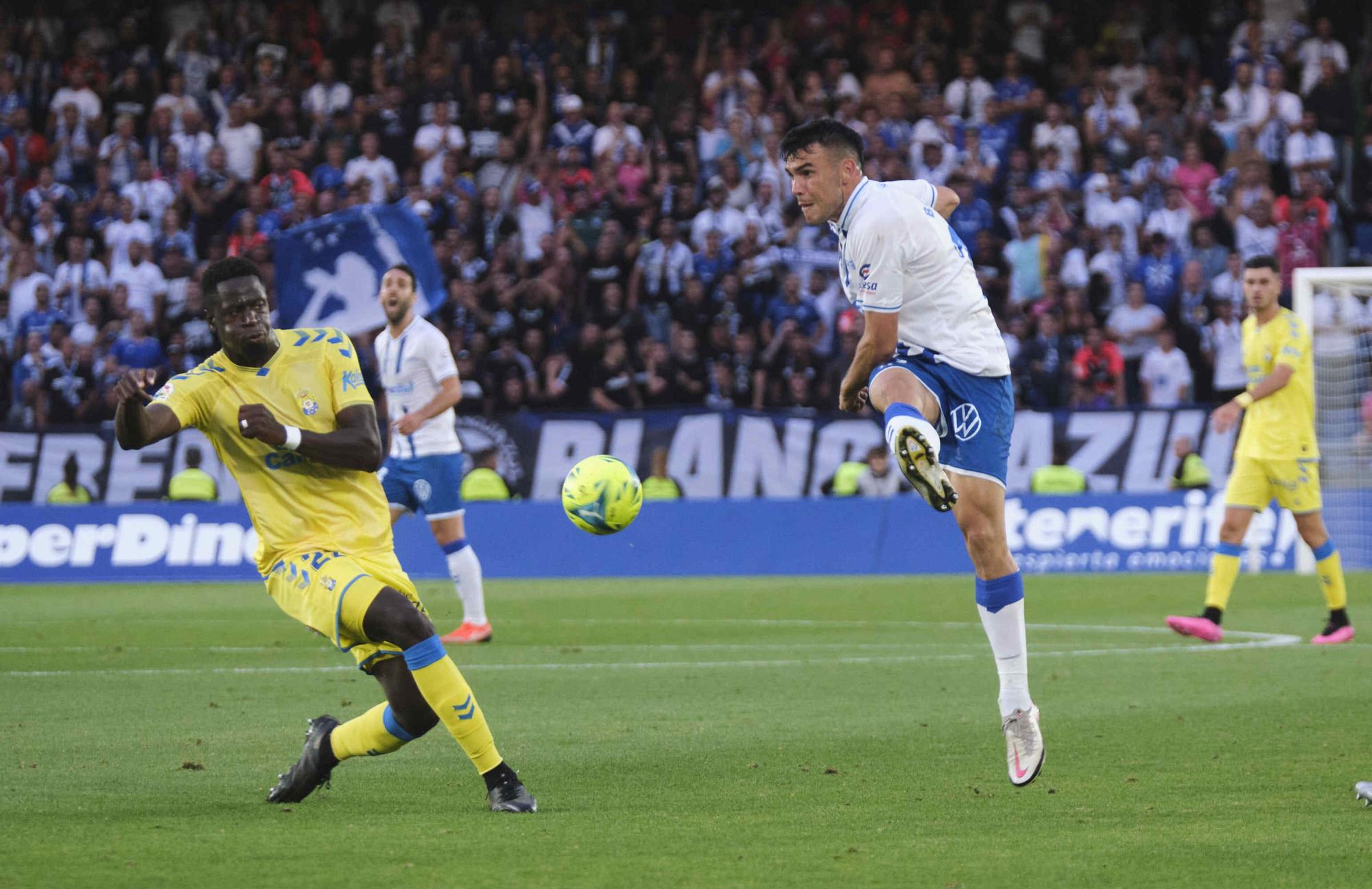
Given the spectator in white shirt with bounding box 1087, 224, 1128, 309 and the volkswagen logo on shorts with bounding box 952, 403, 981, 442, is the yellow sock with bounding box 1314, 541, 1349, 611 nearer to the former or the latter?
the volkswagen logo on shorts with bounding box 952, 403, 981, 442

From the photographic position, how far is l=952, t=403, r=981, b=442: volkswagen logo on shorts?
7.07 m

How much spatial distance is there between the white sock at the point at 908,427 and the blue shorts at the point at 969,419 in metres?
0.41

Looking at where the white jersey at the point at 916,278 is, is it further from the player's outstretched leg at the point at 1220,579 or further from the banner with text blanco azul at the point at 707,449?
the banner with text blanco azul at the point at 707,449

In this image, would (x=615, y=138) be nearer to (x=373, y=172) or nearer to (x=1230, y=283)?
(x=373, y=172)

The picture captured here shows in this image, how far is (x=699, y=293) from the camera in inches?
862

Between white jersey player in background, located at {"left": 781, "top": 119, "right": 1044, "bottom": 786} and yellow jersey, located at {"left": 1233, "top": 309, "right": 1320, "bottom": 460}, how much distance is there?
6329 mm

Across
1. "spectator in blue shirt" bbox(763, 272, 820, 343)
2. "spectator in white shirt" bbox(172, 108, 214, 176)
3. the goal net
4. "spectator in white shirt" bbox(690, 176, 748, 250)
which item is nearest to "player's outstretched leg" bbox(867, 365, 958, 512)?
the goal net

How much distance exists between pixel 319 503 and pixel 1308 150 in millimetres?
20075

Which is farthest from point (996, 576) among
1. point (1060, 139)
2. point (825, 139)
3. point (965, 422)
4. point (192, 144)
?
point (192, 144)

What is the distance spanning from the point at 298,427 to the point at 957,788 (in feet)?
9.42

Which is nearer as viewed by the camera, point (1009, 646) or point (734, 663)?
point (1009, 646)

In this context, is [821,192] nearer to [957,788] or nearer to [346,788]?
A: [957,788]

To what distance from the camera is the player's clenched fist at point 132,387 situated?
6051 millimetres

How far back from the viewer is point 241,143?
2405cm
